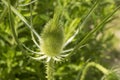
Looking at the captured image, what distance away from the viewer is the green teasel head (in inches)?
46.8

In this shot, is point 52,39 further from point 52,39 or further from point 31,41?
point 31,41

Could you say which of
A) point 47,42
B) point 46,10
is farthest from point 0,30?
point 47,42

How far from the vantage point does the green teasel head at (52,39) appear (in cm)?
119

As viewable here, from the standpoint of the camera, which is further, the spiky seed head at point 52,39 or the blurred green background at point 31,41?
the blurred green background at point 31,41

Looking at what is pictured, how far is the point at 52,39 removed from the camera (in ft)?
3.98

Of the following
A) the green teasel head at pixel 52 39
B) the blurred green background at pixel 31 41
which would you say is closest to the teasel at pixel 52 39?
the green teasel head at pixel 52 39

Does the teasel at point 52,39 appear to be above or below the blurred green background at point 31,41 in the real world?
above

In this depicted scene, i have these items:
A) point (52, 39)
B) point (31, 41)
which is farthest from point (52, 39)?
point (31, 41)

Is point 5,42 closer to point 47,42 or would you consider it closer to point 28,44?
point 28,44

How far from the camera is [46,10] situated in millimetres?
2566

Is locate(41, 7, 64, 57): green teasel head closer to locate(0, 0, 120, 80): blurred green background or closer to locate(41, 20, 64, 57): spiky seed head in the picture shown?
locate(41, 20, 64, 57): spiky seed head

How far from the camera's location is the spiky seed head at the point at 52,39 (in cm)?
119

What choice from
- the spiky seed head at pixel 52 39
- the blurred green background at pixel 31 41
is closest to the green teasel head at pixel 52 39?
the spiky seed head at pixel 52 39

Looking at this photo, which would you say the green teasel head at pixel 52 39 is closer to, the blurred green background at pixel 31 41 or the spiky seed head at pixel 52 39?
the spiky seed head at pixel 52 39
